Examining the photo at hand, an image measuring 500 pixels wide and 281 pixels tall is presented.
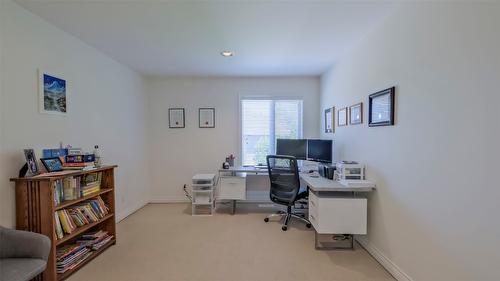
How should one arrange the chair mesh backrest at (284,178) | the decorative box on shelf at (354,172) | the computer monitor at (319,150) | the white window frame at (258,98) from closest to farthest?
the decorative box on shelf at (354,172)
the chair mesh backrest at (284,178)
the computer monitor at (319,150)
the white window frame at (258,98)

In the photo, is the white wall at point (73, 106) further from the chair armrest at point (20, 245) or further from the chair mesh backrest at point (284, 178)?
the chair mesh backrest at point (284, 178)

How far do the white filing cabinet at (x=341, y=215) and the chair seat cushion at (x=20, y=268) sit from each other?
A: 241 centimetres

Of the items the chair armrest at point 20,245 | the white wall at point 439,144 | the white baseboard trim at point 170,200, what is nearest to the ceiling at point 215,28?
the white wall at point 439,144

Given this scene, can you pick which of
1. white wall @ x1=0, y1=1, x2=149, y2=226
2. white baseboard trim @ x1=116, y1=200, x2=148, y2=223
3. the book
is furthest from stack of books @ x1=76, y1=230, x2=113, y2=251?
white baseboard trim @ x1=116, y1=200, x2=148, y2=223

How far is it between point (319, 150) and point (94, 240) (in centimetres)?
317

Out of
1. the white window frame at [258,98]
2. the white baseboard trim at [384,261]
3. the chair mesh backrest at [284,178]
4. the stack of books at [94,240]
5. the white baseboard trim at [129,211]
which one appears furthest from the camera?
the white window frame at [258,98]

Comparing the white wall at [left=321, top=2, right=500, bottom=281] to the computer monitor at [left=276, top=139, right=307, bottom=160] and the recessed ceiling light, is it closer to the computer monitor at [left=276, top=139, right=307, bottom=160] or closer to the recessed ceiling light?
the computer monitor at [left=276, top=139, right=307, bottom=160]

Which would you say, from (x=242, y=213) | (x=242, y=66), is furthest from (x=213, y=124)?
(x=242, y=213)

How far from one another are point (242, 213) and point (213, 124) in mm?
1775

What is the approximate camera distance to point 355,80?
2.96 meters

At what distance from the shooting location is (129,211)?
12.8 ft

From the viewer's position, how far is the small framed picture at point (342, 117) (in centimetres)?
327

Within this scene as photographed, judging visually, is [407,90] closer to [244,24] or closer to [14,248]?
[244,24]

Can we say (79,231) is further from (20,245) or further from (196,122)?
(196,122)
